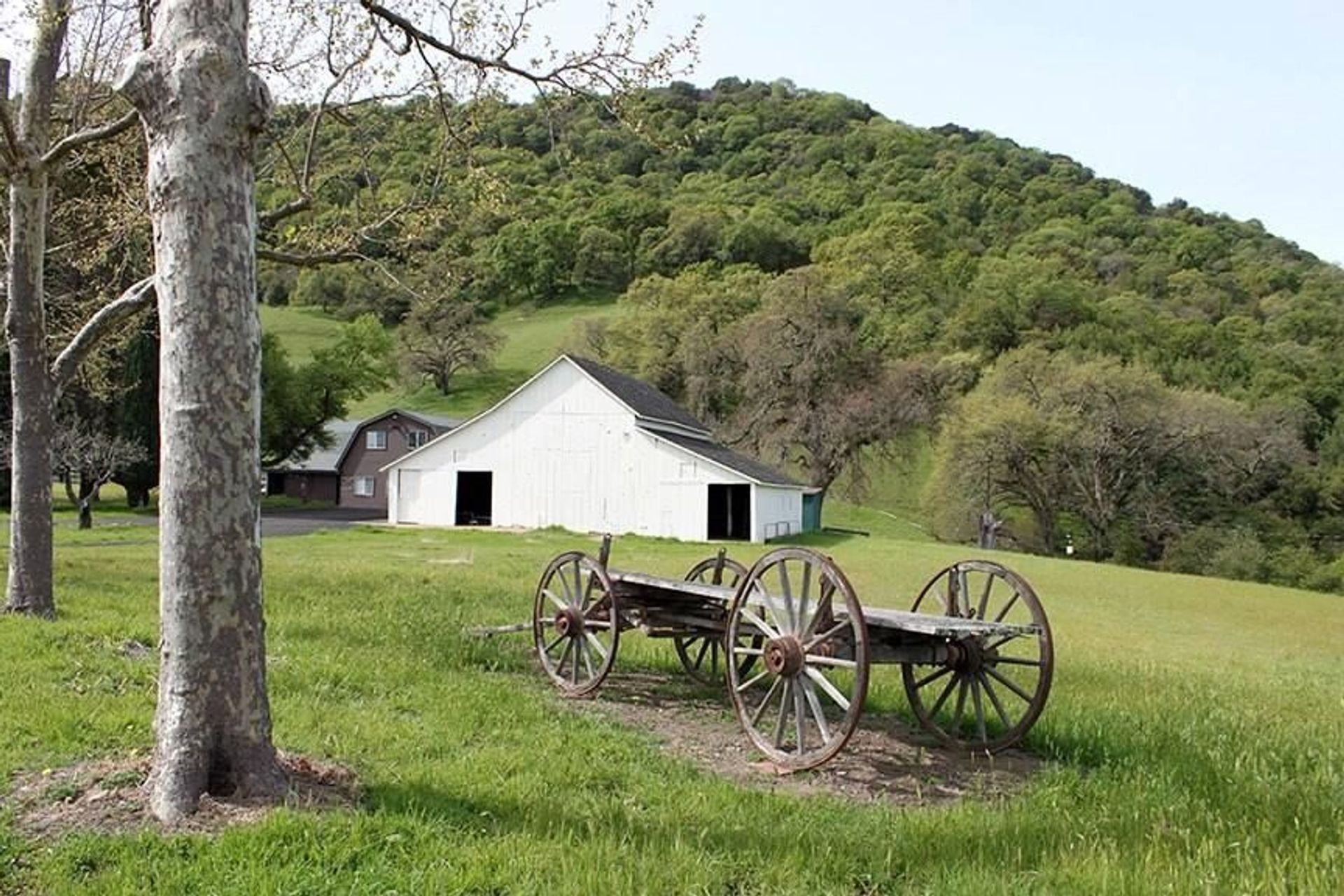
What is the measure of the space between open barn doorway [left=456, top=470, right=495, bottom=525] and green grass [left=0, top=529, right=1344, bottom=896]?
32.8 m

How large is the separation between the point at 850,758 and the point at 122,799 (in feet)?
14.9

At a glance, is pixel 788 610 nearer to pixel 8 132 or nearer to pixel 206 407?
pixel 206 407

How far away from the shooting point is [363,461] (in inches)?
2530

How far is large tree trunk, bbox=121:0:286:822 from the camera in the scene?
4914mm

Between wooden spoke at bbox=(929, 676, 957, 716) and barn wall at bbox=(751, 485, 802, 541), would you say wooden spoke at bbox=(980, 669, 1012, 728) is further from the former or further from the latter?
barn wall at bbox=(751, 485, 802, 541)

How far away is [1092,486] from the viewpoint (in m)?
53.3

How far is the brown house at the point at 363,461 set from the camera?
6347 centimetres

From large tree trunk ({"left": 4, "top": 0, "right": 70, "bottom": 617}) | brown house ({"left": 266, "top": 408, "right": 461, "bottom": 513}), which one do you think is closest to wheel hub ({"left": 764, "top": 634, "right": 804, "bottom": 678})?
large tree trunk ({"left": 4, "top": 0, "right": 70, "bottom": 617})

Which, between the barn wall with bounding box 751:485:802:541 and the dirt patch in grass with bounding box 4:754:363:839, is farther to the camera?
the barn wall with bounding box 751:485:802:541

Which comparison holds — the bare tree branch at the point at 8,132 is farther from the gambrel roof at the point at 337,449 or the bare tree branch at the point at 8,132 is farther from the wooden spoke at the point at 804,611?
the gambrel roof at the point at 337,449

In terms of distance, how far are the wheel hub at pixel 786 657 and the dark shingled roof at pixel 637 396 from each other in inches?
1420

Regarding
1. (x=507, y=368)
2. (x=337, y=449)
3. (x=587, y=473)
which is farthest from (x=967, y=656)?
(x=507, y=368)

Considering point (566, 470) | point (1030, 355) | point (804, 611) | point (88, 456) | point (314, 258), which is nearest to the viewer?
point (804, 611)

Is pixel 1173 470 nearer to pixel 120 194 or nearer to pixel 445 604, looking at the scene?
pixel 445 604
